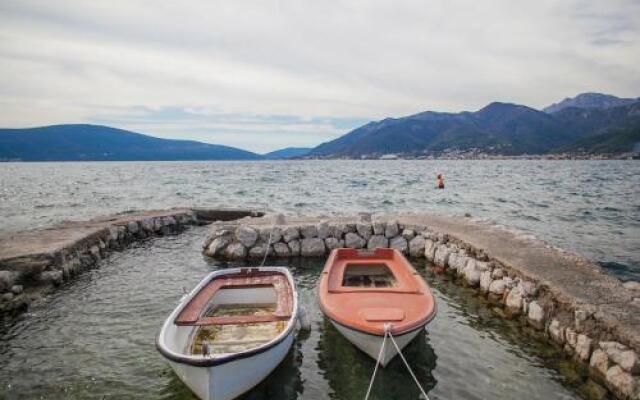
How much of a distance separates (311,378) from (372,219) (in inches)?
408

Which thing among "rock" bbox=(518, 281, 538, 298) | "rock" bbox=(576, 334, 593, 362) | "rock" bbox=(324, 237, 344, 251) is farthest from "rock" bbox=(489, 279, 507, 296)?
"rock" bbox=(324, 237, 344, 251)

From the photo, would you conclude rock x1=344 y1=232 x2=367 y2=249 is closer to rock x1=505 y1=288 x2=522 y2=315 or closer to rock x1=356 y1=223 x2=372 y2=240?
rock x1=356 y1=223 x2=372 y2=240

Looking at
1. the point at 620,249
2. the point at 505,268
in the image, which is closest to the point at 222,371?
the point at 505,268

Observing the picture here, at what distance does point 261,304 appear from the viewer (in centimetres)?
938

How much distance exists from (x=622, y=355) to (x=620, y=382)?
427 millimetres

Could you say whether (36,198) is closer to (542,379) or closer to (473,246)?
(473,246)

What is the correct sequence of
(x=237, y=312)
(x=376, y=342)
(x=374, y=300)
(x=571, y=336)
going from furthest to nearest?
1. (x=237, y=312)
2. (x=374, y=300)
3. (x=571, y=336)
4. (x=376, y=342)

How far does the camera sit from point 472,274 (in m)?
11.6

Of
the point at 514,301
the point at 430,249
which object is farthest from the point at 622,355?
the point at 430,249

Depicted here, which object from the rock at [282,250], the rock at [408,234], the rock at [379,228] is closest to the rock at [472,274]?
the rock at [408,234]

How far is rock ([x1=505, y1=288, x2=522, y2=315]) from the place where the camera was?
9.32 metres

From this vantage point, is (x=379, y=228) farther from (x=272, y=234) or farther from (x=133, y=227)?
(x=133, y=227)

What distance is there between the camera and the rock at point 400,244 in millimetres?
15375

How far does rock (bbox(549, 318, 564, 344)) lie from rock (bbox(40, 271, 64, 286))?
1248 centimetres
